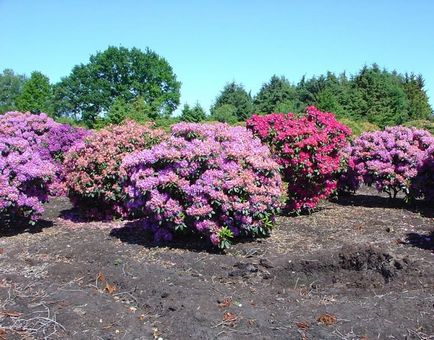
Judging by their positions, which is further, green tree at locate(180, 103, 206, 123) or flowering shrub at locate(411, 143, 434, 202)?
green tree at locate(180, 103, 206, 123)

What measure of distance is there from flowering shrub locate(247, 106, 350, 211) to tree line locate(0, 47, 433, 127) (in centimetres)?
1733

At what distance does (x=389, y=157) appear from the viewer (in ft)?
28.3

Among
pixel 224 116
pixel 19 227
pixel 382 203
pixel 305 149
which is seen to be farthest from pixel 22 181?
pixel 224 116

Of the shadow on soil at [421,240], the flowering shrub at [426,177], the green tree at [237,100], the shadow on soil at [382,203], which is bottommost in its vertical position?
the shadow on soil at [421,240]

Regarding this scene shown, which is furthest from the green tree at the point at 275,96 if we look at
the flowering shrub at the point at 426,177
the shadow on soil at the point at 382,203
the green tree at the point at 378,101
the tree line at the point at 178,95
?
the flowering shrub at the point at 426,177

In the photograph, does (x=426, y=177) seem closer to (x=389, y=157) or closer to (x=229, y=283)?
(x=389, y=157)

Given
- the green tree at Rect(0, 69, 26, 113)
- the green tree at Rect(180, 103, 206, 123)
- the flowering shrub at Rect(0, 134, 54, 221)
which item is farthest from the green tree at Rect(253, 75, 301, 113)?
the green tree at Rect(0, 69, 26, 113)

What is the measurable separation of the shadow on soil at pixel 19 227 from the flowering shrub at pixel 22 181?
11.0 inches

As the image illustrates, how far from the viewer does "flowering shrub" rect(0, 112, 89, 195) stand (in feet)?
33.7

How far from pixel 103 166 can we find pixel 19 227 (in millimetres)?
1954

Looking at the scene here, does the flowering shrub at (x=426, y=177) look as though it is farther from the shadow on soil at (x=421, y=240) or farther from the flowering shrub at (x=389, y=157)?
the shadow on soil at (x=421, y=240)

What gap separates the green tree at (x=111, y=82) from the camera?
167 feet

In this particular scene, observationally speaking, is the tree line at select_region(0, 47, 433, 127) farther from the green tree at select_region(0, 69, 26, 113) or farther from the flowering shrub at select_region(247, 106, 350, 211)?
the green tree at select_region(0, 69, 26, 113)

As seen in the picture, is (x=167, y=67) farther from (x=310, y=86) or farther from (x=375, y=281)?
(x=375, y=281)
